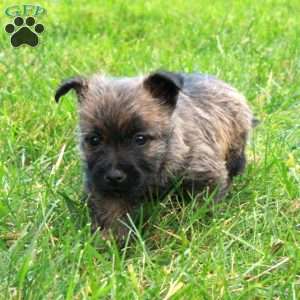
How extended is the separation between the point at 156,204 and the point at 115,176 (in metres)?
0.57

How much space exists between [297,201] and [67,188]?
4.86 ft

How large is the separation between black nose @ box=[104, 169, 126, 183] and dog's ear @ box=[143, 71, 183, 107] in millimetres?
635

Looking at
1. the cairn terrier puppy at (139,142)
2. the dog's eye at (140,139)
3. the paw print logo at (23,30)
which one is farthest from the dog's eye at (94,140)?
the paw print logo at (23,30)

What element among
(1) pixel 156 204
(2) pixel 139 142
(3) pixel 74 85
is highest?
(3) pixel 74 85

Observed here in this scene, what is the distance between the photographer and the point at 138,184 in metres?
4.28

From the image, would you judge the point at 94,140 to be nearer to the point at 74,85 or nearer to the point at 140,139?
the point at 140,139

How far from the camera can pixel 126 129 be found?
423cm

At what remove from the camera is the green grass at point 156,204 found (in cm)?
361

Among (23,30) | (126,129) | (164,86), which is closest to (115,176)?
(126,129)

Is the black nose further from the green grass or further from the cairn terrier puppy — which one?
the green grass

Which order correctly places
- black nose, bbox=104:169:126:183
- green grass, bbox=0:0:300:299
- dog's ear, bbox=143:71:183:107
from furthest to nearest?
dog's ear, bbox=143:71:183:107 < black nose, bbox=104:169:126:183 < green grass, bbox=0:0:300:299

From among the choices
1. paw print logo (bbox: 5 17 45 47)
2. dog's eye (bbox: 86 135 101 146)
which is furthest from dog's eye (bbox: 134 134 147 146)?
paw print logo (bbox: 5 17 45 47)

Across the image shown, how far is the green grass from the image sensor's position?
361cm

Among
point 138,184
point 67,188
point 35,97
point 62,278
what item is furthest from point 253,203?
point 35,97
